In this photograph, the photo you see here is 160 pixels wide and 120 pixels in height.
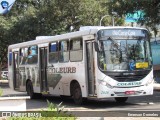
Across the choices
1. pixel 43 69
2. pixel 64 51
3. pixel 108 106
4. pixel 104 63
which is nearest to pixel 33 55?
pixel 43 69

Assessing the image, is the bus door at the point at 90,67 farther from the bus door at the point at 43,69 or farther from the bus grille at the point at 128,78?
the bus door at the point at 43,69

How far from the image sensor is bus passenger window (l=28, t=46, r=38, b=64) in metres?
20.3

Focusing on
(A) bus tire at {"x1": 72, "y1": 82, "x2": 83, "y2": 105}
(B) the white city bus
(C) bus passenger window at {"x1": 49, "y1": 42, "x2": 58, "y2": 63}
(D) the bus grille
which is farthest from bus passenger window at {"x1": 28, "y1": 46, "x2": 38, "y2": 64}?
(D) the bus grille

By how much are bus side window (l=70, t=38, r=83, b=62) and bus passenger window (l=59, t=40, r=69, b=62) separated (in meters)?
0.41

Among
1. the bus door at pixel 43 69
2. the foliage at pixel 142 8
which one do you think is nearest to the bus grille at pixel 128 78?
the foliage at pixel 142 8

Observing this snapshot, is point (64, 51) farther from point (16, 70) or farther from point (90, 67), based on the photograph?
point (16, 70)

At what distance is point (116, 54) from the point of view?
1528 cm

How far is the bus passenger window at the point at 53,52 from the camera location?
1825cm

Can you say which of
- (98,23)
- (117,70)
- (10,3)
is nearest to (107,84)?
(117,70)

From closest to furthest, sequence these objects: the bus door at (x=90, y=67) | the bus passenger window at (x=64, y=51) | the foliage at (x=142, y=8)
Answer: the bus door at (x=90, y=67) → the bus passenger window at (x=64, y=51) → the foliage at (x=142, y=8)

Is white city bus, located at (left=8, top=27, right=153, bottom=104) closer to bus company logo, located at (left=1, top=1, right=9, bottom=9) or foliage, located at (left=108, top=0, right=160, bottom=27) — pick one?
foliage, located at (left=108, top=0, right=160, bottom=27)

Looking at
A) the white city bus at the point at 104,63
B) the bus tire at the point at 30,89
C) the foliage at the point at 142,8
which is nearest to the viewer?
the white city bus at the point at 104,63

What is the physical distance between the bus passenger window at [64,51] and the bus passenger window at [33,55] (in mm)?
2745

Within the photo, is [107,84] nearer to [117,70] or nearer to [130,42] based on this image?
[117,70]
